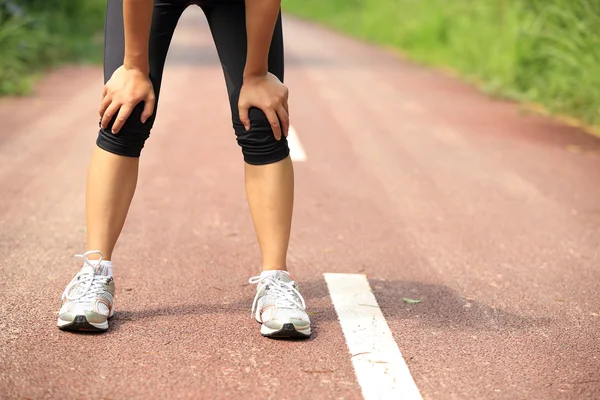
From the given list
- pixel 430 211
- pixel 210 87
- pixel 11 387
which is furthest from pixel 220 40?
pixel 210 87

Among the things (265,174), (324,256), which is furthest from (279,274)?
(324,256)

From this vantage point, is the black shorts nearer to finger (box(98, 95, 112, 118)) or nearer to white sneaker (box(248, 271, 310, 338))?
finger (box(98, 95, 112, 118))

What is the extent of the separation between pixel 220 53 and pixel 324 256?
1330 millimetres

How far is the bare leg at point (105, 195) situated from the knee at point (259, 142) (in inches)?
15.5

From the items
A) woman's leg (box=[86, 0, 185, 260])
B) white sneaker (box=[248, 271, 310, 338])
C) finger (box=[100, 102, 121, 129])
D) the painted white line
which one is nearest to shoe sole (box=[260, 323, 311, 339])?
white sneaker (box=[248, 271, 310, 338])

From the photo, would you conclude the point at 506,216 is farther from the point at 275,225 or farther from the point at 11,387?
the point at 11,387

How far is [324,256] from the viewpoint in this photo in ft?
14.1

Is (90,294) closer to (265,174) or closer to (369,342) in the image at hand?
(265,174)

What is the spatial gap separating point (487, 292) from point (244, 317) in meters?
1.08

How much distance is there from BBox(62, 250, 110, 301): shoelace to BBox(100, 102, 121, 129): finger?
445 mm

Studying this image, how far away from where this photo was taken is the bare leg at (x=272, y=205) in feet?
10.8

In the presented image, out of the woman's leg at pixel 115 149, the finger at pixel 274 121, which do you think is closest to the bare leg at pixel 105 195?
the woman's leg at pixel 115 149

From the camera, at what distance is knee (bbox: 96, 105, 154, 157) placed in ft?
10.4

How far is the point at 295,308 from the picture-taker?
124 inches
